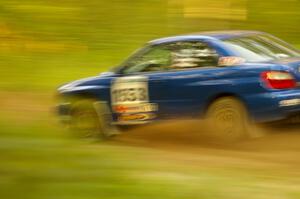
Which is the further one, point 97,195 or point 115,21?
point 115,21

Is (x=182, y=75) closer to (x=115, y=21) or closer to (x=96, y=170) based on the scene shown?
(x=96, y=170)

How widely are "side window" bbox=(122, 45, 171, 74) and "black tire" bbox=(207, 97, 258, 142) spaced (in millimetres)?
921

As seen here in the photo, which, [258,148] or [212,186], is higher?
[212,186]

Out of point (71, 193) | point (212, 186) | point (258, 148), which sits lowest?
point (258, 148)

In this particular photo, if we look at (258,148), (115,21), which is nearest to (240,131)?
(258,148)

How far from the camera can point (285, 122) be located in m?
8.79

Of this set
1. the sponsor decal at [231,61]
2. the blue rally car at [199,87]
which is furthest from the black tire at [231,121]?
the sponsor decal at [231,61]

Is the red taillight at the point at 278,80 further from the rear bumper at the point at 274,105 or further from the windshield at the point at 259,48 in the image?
the windshield at the point at 259,48

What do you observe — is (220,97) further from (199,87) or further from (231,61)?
(231,61)

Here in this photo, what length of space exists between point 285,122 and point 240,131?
677mm

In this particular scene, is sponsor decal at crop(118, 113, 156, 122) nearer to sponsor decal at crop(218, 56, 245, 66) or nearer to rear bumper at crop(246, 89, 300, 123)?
sponsor decal at crop(218, 56, 245, 66)

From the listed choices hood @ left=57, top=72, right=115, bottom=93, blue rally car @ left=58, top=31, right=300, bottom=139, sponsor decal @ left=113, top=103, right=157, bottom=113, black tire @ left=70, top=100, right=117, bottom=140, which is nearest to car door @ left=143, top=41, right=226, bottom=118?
blue rally car @ left=58, top=31, right=300, bottom=139

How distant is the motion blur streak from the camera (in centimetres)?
378

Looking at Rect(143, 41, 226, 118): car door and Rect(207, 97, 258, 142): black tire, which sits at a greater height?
Rect(143, 41, 226, 118): car door
